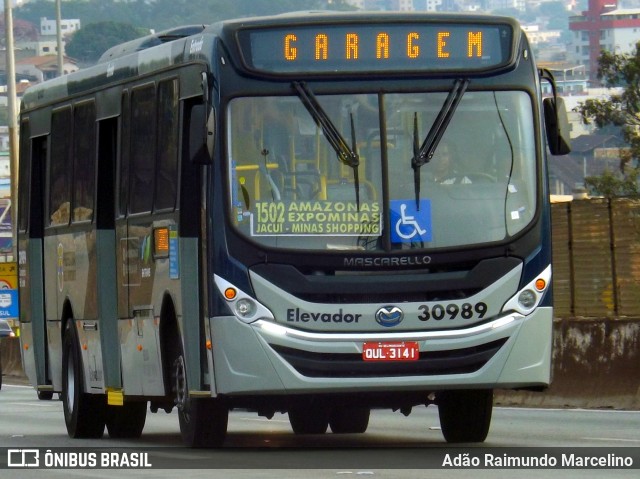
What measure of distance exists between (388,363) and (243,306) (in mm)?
1063

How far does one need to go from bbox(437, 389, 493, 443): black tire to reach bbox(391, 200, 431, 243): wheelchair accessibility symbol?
162 cm

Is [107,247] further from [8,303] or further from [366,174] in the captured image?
[8,303]

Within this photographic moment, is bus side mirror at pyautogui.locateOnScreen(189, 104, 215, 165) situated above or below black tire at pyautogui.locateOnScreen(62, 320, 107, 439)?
above

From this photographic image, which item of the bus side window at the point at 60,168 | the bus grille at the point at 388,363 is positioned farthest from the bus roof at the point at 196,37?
the bus grille at the point at 388,363

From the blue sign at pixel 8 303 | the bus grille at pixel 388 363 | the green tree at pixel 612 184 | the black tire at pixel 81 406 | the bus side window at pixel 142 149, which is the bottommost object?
the blue sign at pixel 8 303

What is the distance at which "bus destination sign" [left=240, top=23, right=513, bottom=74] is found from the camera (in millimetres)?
14227

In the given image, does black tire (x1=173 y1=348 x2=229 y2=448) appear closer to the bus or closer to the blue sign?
the bus

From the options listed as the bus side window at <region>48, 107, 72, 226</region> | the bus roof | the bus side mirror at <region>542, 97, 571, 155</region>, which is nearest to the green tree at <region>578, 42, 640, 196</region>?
the bus side window at <region>48, 107, 72, 226</region>

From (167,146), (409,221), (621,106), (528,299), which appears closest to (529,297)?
(528,299)

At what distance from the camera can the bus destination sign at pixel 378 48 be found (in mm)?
14227

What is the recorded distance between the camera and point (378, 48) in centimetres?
1438

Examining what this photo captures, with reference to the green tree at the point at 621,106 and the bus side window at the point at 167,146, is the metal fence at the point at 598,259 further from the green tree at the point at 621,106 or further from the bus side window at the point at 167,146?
the bus side window at the point at 167,146

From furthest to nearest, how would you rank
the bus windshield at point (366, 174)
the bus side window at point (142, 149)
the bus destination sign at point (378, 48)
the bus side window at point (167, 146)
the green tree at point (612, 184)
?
1. the green tree at point (612, 184)
2. the bus side window at point (142, 149)
3. the bus side window at point (167, 146)
4. the bus destination sign at point (378, 48)
5. the bus windshield at point (366, 174)

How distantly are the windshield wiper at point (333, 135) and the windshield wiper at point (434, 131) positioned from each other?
41 centimetres
